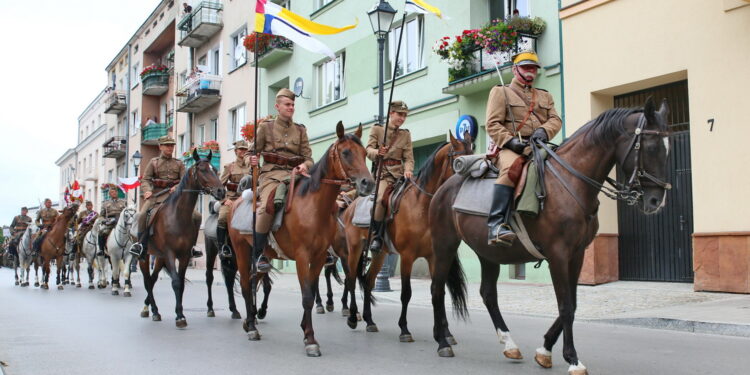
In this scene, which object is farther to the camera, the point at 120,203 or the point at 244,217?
the point at 120,203

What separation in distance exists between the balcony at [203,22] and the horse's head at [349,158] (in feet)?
94.0

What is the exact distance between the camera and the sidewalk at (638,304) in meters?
8.71

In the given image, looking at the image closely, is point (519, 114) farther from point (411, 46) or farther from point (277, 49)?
point (277, 49)

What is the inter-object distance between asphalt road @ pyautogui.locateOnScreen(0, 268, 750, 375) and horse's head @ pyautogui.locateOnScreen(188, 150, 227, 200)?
6.43 feet

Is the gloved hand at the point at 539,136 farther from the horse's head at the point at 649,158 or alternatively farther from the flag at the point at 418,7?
the flag at the point at 418,7

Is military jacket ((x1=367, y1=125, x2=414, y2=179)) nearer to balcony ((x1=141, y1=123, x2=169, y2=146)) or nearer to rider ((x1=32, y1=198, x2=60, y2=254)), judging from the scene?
rider ((x1=32, y1=198, x2=60, y2=254))

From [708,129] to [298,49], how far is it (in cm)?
1772

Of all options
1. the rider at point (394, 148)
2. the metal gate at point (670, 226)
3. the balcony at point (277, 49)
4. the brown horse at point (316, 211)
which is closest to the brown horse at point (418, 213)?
the rider at point (394, 148)

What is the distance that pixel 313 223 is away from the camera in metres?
7.70

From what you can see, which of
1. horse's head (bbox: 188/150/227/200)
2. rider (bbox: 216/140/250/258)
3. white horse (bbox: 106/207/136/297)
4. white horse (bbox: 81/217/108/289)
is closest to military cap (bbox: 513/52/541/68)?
rider (bbox: 216/140/250/258)

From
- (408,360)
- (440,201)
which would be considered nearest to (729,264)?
(440,201)

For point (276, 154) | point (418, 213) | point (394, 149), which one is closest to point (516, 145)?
point (418, 213)

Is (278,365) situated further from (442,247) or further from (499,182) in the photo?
(499,182)

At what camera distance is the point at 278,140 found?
8.62 meters
